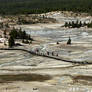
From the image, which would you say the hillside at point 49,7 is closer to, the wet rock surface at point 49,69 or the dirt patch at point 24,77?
the wet rock surface at point 49,69

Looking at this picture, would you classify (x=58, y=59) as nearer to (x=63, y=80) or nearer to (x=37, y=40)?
(x=63, y=80)

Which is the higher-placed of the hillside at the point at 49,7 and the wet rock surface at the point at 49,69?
the hillside at the point at 49,7

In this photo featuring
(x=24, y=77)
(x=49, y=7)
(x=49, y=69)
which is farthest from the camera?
(x=49, y=7)

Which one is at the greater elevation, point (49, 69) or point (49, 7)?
point (49, 7)

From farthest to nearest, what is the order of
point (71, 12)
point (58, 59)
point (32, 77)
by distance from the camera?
point (71, 12) → point (58, 59) → point (32, 77)

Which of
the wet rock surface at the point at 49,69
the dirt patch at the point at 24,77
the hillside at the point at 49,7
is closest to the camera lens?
the wet rock surface at the point at 49,69

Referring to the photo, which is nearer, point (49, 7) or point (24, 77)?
point (24, 77)

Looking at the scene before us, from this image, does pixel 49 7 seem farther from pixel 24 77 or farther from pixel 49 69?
pixel 24 77

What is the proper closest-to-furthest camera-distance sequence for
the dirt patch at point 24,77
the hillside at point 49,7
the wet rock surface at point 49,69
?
1. the wet rock surface at point 49,69
2. the dirt patch at point 24,77
3. the hillside at point 49,7

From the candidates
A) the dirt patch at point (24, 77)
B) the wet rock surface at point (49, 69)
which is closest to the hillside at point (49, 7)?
the wet rock surface at point (49, 69)

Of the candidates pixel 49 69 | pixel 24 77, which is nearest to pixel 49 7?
pixel 49 69

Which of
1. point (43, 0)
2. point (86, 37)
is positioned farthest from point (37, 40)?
point (43, 0)
